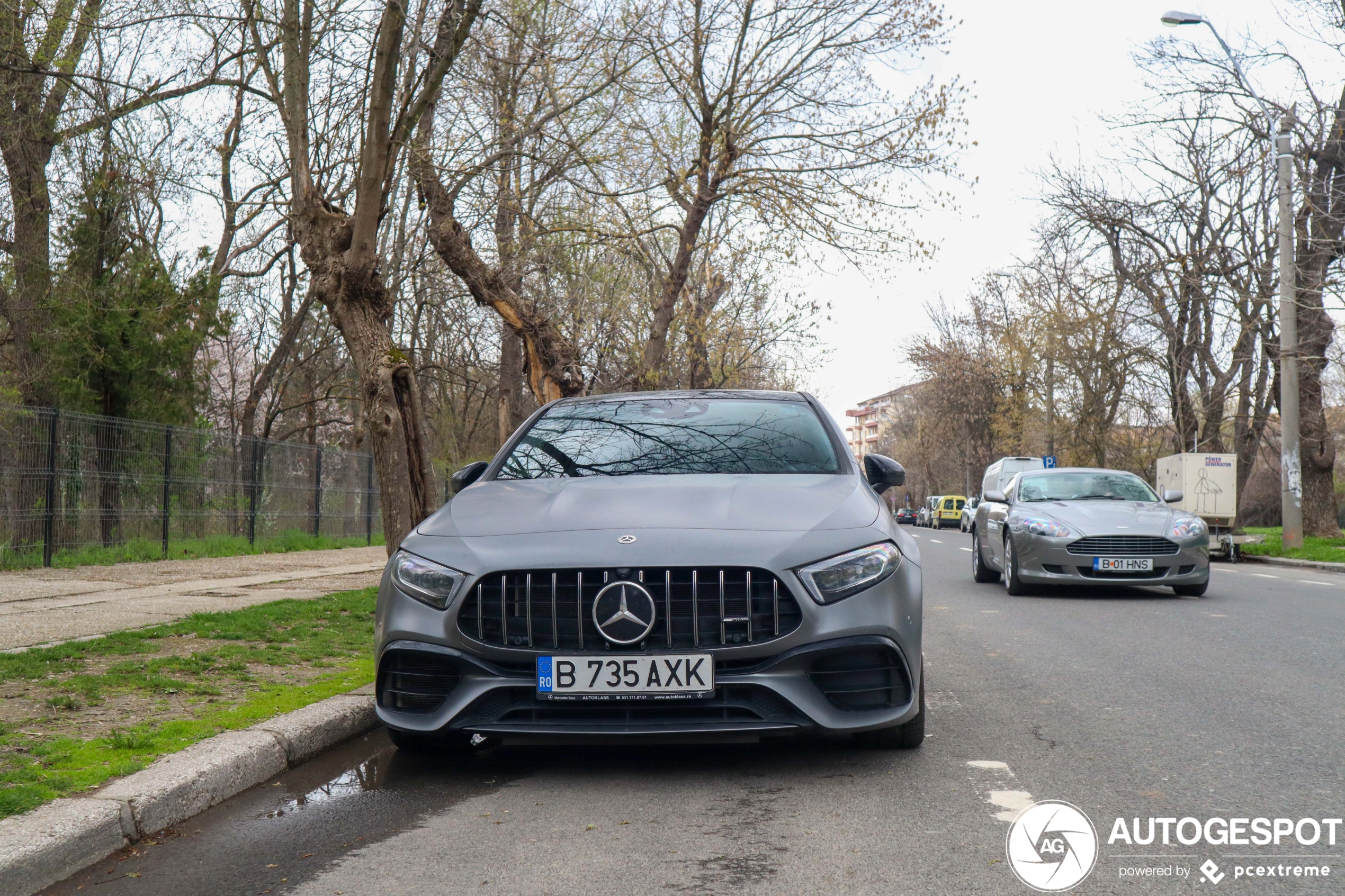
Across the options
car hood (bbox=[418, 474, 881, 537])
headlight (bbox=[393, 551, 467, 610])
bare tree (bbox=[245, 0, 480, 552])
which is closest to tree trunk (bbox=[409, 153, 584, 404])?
bare tree (bbox=[245, 0, 480, 552])

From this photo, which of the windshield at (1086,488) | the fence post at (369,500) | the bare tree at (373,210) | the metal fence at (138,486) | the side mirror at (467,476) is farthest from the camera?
the fence post at (369,500)

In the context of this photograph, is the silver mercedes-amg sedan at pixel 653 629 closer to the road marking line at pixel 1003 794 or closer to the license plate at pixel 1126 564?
the road marking line at pixel 1003 794

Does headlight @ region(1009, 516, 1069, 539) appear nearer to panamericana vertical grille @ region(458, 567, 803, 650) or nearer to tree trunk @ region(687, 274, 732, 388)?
panamericana vertical grille @ region(458, 567, 803, 650)

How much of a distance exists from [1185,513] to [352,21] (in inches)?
387

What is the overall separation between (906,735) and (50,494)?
12097 mm

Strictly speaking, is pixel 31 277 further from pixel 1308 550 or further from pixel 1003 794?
pixel 1308 550

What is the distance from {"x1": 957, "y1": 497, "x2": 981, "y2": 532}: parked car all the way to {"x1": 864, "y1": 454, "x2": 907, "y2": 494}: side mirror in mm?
36641

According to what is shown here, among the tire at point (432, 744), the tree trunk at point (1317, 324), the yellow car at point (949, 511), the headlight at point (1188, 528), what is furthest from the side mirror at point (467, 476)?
the yellow car at point (949, 511)

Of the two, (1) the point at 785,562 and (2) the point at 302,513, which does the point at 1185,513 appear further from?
(2) the point at 302,513

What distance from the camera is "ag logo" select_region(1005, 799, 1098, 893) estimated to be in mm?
3297

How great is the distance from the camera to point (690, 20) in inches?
768

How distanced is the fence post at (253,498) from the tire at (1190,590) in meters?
13.9

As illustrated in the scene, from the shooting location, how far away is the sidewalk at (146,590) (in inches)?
335

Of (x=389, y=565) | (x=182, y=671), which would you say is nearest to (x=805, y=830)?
(x=389, y=565)
